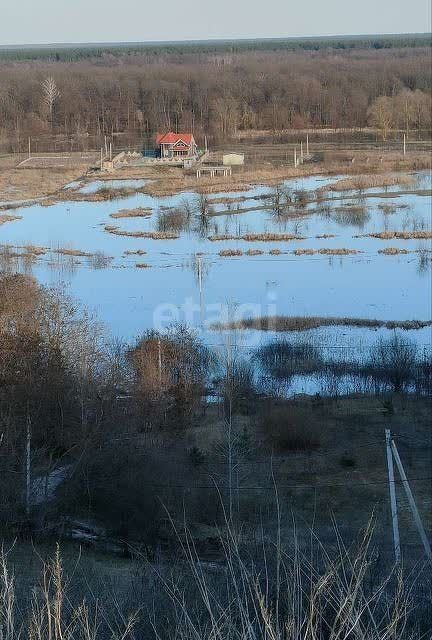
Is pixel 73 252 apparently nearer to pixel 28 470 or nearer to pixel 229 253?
pixel 229 253

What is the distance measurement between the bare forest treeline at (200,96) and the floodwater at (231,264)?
1231mm

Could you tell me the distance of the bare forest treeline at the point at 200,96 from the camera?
8.45m

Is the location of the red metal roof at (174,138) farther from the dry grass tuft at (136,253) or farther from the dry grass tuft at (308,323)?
the dry grass tuft at (308,323)

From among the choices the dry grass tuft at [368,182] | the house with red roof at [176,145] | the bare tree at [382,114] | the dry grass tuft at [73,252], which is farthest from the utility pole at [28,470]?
the bare tree at [382,114]

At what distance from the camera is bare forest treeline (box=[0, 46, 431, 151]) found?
845 cm

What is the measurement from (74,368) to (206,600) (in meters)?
4.26

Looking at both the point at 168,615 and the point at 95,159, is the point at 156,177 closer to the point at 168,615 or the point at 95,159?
the point at 95,159

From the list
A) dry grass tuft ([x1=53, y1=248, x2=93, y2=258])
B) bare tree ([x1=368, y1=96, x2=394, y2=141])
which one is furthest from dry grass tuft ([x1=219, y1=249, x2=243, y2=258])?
bare tree ([x1=368, y1=96, x2=394, y2=141])

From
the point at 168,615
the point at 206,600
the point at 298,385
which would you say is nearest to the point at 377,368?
the point at 298,385

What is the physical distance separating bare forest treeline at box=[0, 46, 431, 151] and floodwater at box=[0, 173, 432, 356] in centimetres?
123

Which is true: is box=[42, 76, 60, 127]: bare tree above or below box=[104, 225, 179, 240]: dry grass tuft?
above

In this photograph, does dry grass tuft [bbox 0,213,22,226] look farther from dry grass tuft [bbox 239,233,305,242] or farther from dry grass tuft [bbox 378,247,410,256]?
dry grass tuft [bbox 378,247,410,256]

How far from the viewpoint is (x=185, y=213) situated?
13.6 m

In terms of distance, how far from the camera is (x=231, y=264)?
10609 mm
